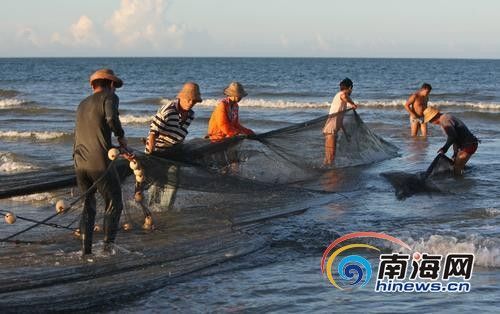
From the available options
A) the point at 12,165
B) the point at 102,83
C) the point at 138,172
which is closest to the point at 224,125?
the point at 138,172

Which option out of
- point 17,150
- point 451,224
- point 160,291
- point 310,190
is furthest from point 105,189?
point 17,150

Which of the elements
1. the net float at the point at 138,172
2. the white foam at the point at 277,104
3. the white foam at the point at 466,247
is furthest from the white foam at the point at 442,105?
the net float at the point at 138,172

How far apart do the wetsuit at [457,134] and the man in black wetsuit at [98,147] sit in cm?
582

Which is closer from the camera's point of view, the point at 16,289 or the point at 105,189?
the point at 16,289

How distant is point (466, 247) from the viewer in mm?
6871

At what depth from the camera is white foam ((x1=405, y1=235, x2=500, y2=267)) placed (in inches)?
259

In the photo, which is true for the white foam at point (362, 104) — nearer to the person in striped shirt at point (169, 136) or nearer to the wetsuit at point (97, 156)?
the person in striped shirt at point (169, 136)

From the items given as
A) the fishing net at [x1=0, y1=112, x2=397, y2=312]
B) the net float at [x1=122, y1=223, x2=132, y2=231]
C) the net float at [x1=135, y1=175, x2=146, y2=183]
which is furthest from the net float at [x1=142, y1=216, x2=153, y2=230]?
the net float at [x1=135, y1=175, x2=146, y2=183]

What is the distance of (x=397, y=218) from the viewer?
8398mm

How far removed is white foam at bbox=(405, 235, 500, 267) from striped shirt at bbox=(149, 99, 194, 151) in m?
2.53

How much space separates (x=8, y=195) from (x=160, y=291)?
2.06m

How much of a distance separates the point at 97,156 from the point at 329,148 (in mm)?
5215

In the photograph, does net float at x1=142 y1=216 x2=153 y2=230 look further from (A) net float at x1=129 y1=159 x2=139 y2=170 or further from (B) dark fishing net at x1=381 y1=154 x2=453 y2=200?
(B) dark fishing net at x1=381 y1=154 x2=453 y2=200

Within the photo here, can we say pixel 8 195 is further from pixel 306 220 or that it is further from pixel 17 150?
pixel 17 150
